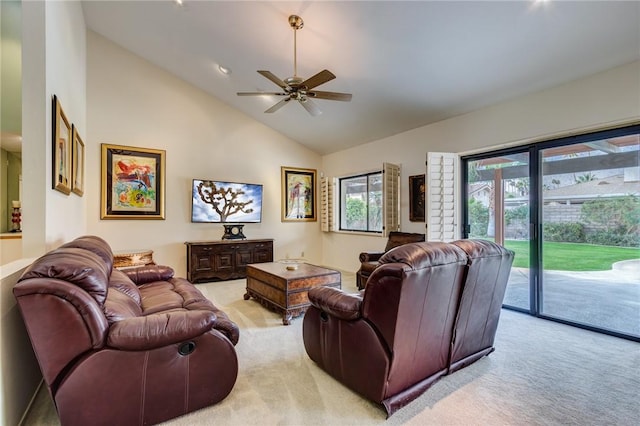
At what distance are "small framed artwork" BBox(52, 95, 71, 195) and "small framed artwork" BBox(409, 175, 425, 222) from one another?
456 cm

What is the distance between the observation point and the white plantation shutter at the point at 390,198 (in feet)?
17.0

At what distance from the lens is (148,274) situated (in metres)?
3.36

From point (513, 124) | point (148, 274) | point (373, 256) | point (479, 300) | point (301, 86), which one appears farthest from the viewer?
point (373, 256)

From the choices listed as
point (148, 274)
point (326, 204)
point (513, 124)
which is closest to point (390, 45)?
point (513, 124)

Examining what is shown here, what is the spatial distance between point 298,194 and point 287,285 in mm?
3826

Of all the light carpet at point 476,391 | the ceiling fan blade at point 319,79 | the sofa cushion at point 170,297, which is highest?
the ceiling fan blade at point 319,79

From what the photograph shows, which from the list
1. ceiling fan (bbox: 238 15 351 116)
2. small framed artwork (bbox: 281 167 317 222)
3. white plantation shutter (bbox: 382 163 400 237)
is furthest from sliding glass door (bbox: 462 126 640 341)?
small framed artwork (bbox: 281 167 317 222)

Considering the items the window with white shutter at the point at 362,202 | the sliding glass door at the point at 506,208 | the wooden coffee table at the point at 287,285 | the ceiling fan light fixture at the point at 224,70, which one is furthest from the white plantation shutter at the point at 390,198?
the ceiling fan light fixture at the point at 224,70

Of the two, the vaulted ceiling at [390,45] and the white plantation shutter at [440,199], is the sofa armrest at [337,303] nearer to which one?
the white plantation shutter at [440,199]

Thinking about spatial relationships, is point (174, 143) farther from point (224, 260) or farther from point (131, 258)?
point (224, 260)

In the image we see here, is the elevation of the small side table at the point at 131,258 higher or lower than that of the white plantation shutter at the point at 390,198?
lower

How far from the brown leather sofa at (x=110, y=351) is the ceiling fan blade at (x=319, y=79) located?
2.32 m

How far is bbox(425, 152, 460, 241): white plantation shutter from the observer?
170 inches

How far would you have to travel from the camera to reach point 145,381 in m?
1.69
